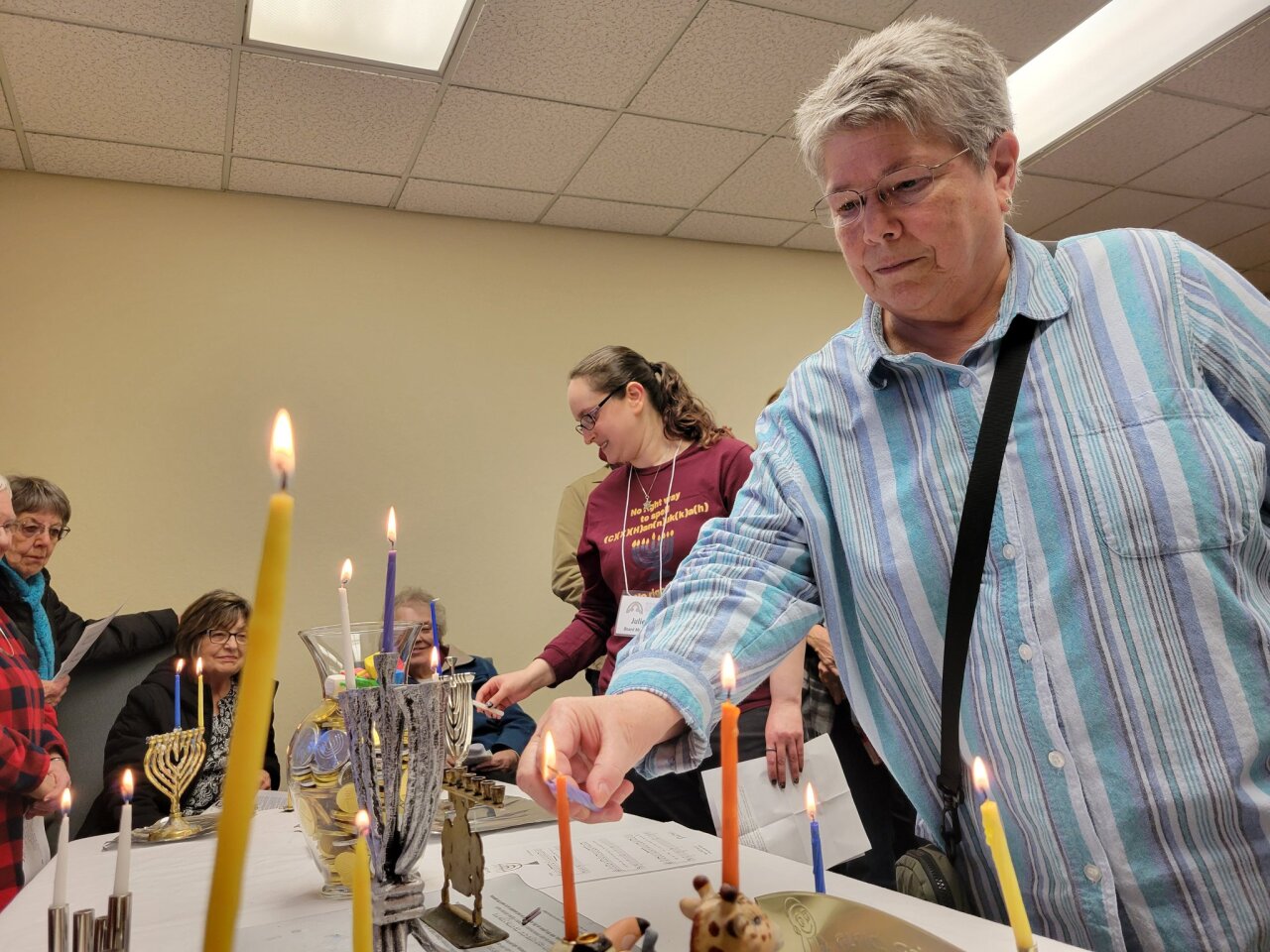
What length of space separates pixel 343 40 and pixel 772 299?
2.65 m

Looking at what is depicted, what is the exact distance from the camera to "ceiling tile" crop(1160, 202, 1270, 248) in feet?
15.0

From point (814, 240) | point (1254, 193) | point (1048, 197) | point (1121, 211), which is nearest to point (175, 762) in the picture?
point (814, 240)

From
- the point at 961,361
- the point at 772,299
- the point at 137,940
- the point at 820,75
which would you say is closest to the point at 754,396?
the point at 772,299

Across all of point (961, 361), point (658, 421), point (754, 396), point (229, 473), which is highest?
point (754, 396)

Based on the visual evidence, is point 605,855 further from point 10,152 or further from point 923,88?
point 10,152

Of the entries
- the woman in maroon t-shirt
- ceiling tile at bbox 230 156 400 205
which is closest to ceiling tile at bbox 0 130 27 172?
ceiling tile at bbox 230 156 400 205

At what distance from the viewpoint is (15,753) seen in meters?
1.64

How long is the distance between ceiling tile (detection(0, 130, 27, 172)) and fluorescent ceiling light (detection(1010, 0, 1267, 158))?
3807 mm

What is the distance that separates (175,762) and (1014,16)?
3.39 metres

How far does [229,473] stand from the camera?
3.72 metres

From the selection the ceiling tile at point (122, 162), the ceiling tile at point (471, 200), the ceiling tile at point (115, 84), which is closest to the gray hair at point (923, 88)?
the ceiling tile at point (115, 84)

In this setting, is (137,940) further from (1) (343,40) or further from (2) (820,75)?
(2) (820,75)

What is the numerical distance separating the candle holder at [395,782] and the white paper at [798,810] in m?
0.66

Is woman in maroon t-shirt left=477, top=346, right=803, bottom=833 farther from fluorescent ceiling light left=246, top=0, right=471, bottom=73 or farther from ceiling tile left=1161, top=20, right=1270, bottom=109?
ceiling tile left=1161, top=20, right=1270, bottom=109
